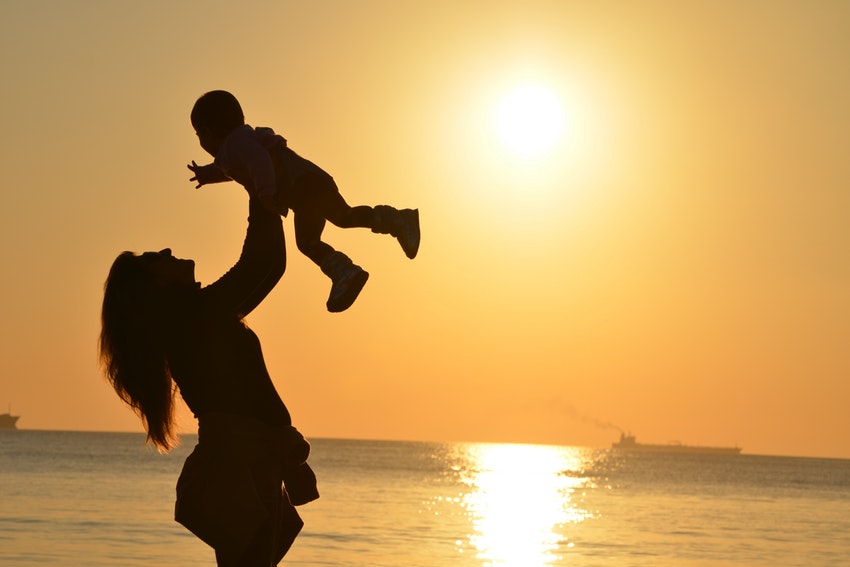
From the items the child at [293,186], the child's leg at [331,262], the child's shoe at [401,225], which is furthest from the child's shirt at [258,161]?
the child's shoe at [401,225]

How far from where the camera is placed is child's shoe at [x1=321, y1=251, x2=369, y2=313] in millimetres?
4113

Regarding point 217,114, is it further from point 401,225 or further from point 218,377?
point 401,225

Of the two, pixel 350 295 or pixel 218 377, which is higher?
pixel 350 295

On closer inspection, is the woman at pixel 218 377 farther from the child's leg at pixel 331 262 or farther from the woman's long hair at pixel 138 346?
the child's leg at pixel 331 262

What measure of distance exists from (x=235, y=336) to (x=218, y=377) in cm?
12

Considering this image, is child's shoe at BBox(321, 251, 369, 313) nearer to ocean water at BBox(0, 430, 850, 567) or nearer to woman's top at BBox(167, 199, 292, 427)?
woman's top at BBox(167, 199, 292, 427)

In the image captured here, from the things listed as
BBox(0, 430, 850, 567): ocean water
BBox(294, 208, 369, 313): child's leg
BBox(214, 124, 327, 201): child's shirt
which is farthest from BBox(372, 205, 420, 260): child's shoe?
BBox(0, 430, 850, 567): ocean water

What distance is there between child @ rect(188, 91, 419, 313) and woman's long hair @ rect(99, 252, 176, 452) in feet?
1.29

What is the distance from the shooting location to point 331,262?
172 inches

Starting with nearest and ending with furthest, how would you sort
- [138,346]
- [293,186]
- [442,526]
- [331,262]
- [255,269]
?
[255,269] → [138,346] → [293,186] → [331,262] → [442,526]

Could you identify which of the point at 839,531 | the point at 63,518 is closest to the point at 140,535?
the point at 63,518

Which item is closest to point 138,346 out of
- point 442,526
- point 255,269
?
point 255,269

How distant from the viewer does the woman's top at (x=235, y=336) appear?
12.1 feet

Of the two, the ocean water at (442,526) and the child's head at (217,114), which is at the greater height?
the child's head at (217,114)
